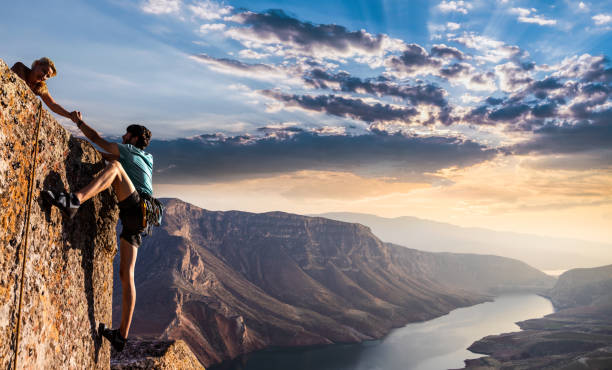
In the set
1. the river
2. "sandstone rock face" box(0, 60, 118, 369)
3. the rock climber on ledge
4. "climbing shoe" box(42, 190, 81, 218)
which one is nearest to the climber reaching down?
"sandstone rock face" box(0, 60, 118, 369)

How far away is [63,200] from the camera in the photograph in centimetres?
429

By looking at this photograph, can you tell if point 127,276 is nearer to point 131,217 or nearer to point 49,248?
point 131,217

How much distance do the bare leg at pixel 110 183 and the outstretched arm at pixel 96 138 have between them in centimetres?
41

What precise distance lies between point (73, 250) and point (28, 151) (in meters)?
1.54

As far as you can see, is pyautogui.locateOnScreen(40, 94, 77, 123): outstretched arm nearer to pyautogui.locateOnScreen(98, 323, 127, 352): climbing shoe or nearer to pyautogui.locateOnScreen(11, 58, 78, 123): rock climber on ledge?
pyautogui.locateOnScreen(11, 58, 78, 123): rock climber on ledge

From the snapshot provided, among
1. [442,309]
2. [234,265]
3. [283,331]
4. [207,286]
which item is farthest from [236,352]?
[442,309]

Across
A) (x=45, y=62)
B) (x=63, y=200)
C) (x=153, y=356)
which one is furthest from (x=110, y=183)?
(x=153, y=356)

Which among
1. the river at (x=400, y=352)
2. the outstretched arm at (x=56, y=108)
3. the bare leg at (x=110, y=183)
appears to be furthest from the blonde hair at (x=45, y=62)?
the river at (x=400, y=352)

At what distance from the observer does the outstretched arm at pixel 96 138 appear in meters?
5.46

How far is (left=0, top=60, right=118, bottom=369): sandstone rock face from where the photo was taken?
3717 mm

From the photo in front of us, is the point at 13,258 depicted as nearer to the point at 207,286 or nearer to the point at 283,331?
the point at 283,331

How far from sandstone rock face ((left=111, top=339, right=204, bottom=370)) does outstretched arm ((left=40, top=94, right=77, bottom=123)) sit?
406 centimetres

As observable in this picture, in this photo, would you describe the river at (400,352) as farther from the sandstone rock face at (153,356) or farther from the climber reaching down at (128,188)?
the climber reaching down at (128,188)

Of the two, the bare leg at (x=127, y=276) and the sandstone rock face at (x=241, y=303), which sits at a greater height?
the bare leg at (x=127, y=276)
